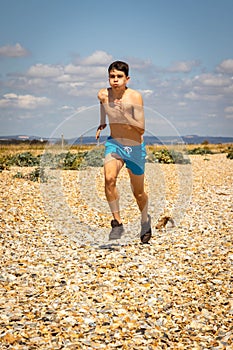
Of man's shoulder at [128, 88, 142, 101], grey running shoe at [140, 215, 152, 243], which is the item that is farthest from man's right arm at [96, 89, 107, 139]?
grey running shoe at [140, 215, 152, 243]

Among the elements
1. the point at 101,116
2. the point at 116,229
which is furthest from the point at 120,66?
the point at 116,229

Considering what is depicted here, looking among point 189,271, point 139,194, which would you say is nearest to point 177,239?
point 139,194

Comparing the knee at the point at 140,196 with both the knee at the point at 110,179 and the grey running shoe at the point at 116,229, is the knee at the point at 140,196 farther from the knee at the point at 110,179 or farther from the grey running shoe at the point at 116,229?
the knee at the point at 110,179

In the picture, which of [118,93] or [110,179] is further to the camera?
[110,179]

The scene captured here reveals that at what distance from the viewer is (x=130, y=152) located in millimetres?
6680

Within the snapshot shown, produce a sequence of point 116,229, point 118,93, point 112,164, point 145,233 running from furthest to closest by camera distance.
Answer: point 145,233
point 116,229
point 112,164
point 118,93

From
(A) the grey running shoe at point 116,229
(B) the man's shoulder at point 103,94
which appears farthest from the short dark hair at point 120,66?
(A) the grey running shoe at point 116,229

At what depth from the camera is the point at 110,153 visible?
6.68 meters

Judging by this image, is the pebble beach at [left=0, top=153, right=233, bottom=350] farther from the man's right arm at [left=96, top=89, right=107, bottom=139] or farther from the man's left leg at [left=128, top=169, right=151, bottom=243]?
the man's right arm at [left=96, top=89, right=107, bottom=139]

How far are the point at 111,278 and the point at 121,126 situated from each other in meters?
2.05

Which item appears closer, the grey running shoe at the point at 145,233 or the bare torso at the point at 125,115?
the bare torso at the point at 125,115

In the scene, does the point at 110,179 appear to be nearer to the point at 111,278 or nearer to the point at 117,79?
the point at 117,79

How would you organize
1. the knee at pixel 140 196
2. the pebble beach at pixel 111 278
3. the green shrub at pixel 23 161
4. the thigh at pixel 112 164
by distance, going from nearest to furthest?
the pebble beach at pixel 111 278
the thigh at pixel 112 164
the knee at pixel 140 196
the green shrub at pixel 23 161

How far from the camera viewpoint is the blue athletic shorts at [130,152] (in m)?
6.68
